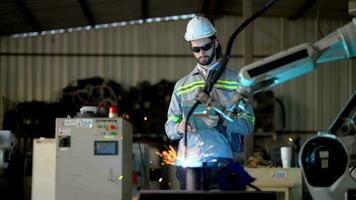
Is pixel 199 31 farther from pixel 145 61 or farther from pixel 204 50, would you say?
pixel 145 61

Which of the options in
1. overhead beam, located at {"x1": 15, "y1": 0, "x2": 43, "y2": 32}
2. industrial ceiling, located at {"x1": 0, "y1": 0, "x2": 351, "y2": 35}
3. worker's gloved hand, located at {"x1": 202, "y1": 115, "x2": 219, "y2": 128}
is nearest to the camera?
worker's gloved hand, located at {"x1": 202, "y1": 115, "x2": 219, "y2": 128}

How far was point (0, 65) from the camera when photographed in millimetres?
12078

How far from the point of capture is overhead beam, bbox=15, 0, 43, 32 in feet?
33.2

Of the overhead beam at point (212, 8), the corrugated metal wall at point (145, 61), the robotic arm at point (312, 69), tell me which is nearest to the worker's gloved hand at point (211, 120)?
the robotic arm at point (312, 69)

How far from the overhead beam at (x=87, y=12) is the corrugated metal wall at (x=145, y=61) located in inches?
14.2

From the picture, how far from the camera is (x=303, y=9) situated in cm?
1193

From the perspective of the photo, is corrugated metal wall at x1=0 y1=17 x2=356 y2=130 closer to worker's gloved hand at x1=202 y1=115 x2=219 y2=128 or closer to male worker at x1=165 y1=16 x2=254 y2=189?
male worker at x1=165 y1=16 x2=254 y2=189

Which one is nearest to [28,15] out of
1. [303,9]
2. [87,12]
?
[87,12]

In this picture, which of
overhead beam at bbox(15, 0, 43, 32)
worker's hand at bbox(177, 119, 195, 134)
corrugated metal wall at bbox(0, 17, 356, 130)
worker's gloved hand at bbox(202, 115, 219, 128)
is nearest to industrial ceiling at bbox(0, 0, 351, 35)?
overhead beam at bbox(15, 0, 43, 32)

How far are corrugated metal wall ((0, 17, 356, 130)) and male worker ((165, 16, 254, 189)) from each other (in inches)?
342

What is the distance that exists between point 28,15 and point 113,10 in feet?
5.07

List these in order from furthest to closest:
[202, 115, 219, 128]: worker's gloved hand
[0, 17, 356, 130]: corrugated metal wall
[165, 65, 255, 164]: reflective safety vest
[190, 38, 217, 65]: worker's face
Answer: [0, 17, 356, 130]: corrugated metal wall
[190, 38, 217, 65]: worker's face
[165, 65, 255, 164]: reflective safety vest
[202, 115, 219, 128]: worker's gloved hand

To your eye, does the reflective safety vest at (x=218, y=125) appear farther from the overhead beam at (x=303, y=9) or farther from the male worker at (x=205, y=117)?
the overhead beam at (x=303, y=9)

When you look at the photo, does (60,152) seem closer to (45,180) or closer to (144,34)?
(45,180)
